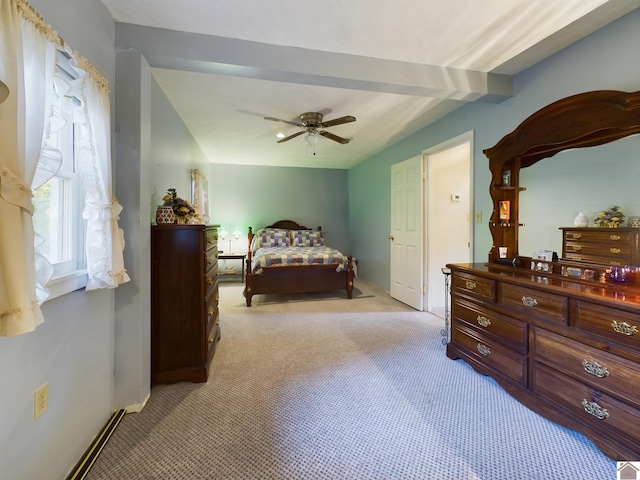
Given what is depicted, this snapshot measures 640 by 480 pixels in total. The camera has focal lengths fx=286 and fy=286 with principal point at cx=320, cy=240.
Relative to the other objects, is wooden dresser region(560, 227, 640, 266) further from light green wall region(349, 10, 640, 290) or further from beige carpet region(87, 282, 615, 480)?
beige carpet region(87, 282, 615, 480)

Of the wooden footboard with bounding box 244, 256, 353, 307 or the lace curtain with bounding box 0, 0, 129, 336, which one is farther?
the wooden footboard with bounding box 244, 256, 353, 307

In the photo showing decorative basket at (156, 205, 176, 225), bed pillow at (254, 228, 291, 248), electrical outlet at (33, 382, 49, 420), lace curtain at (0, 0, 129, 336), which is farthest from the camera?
bed pillow at (254, 228, 291, 248)

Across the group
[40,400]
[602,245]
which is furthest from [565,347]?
[40,400]

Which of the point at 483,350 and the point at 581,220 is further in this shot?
the point at 483,350

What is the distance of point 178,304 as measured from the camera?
80.9 inches

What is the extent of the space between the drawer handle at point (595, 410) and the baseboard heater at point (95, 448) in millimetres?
2449

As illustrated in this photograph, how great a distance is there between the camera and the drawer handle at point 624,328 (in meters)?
1.29

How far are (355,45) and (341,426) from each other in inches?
98.8

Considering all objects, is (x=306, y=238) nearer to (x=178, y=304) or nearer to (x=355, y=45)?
(x=178, y=304)

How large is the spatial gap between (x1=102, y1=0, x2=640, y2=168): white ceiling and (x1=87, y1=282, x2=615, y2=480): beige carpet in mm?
2270

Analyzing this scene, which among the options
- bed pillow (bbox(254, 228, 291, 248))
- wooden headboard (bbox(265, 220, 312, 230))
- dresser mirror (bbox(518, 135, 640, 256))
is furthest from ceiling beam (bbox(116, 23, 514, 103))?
wooden headboard (bbox(265, 220, 312, 230))

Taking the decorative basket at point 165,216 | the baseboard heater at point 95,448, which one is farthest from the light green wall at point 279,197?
the baseboard heater at point 95,448

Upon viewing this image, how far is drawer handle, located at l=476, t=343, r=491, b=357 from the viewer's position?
6.77 ft

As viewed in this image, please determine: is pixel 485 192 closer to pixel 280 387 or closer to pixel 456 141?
pixel 456 141
